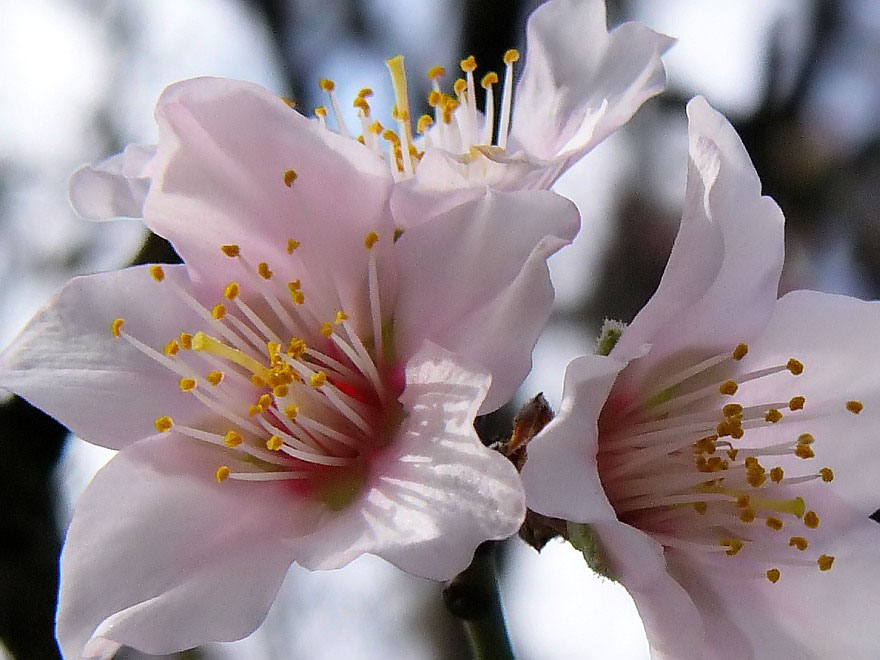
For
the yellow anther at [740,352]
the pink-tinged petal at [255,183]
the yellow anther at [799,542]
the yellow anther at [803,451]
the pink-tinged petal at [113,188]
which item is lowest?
the yellow anther at [799,542]

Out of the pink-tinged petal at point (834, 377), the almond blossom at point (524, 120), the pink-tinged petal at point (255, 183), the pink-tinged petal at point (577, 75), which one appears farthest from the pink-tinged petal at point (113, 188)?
the pink-tinged petal at point (834, 377)

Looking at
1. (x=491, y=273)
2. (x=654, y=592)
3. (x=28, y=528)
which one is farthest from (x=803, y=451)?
(x=28, y=528)

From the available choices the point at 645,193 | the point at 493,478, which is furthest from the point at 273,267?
the point at 645,193

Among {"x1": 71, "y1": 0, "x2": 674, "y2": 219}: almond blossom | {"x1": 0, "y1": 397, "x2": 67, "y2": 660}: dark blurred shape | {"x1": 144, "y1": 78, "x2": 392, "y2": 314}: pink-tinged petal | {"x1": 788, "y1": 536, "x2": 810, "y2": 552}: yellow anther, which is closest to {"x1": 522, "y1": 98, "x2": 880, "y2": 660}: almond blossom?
{"x1": 788, "y1": 536, "x2": 810, "y2": 552}: yellow anther

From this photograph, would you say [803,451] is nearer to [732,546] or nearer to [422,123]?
[732,546]

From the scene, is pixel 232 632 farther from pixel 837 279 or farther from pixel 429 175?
pixel 837 279

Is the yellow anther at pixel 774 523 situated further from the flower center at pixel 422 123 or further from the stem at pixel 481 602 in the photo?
the flower center at pixel 422 123

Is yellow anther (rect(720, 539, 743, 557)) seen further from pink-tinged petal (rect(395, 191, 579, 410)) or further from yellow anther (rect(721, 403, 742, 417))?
pink-tinged petal (rect(395, 191, 579, 410))
